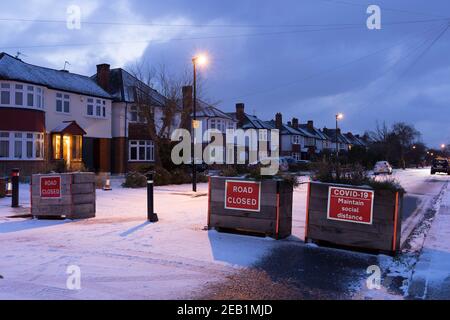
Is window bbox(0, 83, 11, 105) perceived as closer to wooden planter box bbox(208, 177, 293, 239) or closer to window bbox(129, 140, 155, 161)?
window bbox(129, 140, 155, 161)

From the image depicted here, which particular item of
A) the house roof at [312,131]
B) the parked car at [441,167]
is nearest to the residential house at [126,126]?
the parked car at [441,167]

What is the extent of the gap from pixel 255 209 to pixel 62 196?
197 inches

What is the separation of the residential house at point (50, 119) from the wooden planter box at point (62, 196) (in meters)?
10.4

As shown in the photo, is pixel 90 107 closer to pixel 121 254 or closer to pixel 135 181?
pixel 135 181

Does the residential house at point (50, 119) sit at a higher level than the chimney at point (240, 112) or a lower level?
lower

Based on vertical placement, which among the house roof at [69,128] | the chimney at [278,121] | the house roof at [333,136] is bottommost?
the house roof at [69,128]

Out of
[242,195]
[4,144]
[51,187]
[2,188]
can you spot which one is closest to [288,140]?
[4,144]

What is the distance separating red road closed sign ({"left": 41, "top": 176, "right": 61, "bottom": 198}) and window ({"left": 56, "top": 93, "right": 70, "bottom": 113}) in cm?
2129

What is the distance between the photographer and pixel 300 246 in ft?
27.5

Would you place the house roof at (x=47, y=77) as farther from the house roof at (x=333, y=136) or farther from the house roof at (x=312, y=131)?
the house roof at (x=333, y=136)

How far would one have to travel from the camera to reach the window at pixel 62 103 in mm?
31188

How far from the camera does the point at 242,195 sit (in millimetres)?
9172

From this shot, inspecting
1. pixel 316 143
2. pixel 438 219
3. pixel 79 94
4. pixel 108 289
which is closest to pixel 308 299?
pixel 108 289

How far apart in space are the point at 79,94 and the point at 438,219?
2625 centimetres
